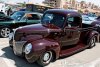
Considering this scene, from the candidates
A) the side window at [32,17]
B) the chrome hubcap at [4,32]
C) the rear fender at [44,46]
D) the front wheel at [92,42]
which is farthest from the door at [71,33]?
the chrome hubcap at [4,32]

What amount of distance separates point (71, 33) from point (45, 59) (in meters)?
1.94

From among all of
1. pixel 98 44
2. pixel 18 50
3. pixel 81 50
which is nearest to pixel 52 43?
pixel 18 50

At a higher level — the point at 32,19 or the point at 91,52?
the point at 32,19

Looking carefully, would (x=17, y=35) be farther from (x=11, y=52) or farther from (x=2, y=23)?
(x=2, y=23)

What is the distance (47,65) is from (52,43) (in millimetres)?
735

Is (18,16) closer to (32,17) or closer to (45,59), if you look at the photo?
(32,17)

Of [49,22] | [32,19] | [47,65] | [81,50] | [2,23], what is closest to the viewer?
[47,65]

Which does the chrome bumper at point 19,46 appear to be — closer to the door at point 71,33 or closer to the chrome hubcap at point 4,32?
the door at point 71,33

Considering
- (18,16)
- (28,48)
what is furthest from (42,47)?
(18,16)

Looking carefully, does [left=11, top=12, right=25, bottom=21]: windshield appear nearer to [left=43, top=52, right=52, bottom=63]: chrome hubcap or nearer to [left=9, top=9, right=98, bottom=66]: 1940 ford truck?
[left=9, top=9, right=98, bottom=66]: 1940 ford truck

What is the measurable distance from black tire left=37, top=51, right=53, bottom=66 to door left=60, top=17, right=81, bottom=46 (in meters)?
0.96

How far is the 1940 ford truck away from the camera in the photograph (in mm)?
6125

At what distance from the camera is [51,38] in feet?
22.5

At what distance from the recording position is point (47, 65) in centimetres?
646
